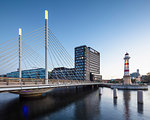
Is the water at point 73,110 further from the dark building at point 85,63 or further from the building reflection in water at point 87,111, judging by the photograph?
the dark building at point 85,63

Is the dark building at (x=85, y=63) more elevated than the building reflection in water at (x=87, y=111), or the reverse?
the dark building at (x=85, y=63)

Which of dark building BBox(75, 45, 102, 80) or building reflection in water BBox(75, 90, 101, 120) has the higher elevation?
dark building BBox(75, 45, 102, 80)

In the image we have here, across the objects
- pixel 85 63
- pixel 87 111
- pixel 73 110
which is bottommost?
pixel 73 110

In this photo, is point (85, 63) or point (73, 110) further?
point (85, 63)

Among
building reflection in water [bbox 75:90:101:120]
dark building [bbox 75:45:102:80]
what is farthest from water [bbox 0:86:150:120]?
dark building [bbox 75:45:102:80]

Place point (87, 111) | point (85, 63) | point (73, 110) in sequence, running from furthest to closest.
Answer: point (85, 63), point (73, 110), point (87, 111)

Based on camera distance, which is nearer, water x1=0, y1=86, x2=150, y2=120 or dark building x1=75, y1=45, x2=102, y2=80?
water x1=0, y1=86, x2=150, y2=120

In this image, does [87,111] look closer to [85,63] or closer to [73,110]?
[73,110]

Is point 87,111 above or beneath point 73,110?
above

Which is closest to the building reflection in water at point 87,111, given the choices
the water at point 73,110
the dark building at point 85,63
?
the water at point 73,110

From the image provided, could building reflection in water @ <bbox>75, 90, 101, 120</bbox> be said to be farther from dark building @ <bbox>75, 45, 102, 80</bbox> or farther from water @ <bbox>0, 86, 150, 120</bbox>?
dark building @ <bbox>75, 45, 102, 80</bbox>

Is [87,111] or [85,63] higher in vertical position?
[85,63]

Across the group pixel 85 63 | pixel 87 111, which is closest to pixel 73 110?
pixel 87 111

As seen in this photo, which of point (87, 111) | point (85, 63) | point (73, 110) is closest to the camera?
point (87, 111)
